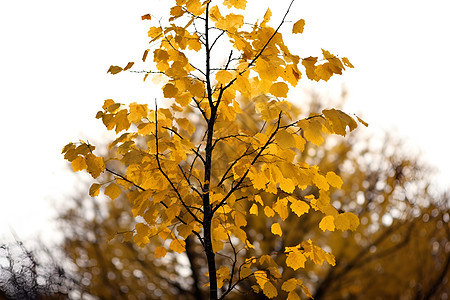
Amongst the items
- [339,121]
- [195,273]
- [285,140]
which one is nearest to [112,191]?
[285,140]

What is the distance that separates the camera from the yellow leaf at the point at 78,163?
232cm

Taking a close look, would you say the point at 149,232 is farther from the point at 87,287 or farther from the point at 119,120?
the point at 87,287

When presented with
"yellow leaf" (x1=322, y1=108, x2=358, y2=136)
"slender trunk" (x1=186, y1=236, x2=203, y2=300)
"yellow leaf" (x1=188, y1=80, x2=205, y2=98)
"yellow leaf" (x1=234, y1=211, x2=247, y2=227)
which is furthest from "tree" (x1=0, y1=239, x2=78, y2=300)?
"slender trunk" (x1=186, y1=236, x2=203, y2=300)

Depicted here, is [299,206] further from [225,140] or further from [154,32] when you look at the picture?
[154,32]

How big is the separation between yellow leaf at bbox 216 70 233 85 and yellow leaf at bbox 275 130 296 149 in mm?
401

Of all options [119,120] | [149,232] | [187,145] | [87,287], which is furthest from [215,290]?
[87,287]

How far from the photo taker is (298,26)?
2168 millimetres

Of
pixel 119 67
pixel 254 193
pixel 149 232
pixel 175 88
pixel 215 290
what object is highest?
pixel 119 67

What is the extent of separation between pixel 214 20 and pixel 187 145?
73 cm

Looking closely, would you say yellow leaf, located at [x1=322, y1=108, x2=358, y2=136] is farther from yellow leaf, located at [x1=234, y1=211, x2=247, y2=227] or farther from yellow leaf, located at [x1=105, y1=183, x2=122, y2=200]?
yellow leaf, located at [x1=105, y1=183, x2=122, y2=200]

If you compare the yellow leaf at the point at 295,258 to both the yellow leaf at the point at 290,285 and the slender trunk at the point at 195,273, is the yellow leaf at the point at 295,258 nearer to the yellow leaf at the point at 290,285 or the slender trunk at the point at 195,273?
the yellow leaf at the point at 290,285

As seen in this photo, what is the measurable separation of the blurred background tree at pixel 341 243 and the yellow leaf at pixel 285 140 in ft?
18.8

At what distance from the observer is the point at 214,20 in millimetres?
2434

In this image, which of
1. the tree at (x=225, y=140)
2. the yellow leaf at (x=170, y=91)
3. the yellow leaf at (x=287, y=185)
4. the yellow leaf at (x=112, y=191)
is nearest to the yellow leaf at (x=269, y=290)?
the tree at (x=225, y=140)
